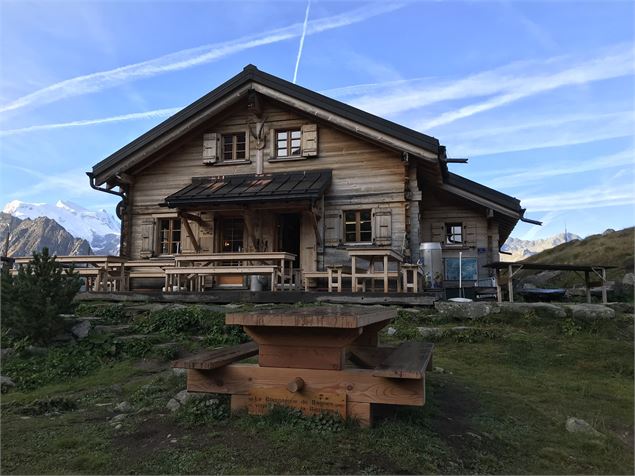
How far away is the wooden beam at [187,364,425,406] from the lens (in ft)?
12.5

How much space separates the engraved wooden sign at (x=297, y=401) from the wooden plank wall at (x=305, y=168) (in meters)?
10.7

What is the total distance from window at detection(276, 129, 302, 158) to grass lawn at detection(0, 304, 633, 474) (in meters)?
10.5

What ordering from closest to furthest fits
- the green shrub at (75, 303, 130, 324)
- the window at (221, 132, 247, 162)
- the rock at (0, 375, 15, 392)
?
the rock at (0, 375, 15, 392), the green shrub at (75, 303, 130, 324), the window at (221, 132, 247, 162)

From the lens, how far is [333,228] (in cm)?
1521

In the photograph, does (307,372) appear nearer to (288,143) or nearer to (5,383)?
(5,383)

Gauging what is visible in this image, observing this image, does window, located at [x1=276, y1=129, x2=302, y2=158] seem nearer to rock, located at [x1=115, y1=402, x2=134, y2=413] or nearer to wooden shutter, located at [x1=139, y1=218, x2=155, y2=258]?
wooden shutter, located at [x1=139, y1=218, x2=155, y2=258]

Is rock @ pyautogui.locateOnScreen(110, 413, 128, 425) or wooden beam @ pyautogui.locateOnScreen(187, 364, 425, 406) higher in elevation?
wooden beam @ pyautogui.locateOnScreen(187, 364, 425, 406)

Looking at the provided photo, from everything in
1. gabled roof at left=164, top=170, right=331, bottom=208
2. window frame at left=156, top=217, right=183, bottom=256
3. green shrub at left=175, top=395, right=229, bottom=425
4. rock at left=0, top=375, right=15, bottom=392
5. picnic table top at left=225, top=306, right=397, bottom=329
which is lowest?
rock at left=0, top=375, right=15, bottom=392

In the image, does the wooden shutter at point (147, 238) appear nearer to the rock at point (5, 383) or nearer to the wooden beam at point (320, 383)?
the rock at point (5, 383)

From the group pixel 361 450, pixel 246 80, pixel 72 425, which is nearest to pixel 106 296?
pixel 246 80

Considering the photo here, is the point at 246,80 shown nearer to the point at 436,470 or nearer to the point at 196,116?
the point at 196,116

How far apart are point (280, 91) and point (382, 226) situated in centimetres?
535

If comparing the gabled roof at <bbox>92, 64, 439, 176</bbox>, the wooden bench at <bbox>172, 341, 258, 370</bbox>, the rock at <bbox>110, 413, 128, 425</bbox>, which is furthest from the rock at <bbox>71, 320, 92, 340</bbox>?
the gabled roof at <bbox>92, 64, 439, 176</bbox>

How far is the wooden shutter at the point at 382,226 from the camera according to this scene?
14.5 m
